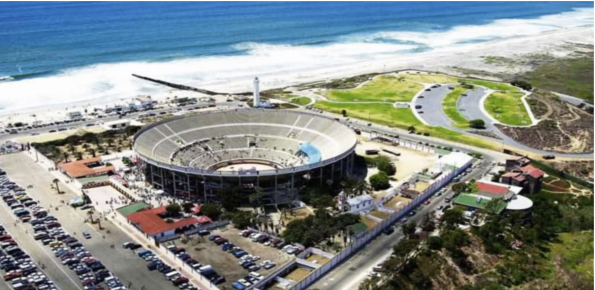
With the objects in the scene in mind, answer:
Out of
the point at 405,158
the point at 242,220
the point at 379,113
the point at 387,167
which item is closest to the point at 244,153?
the point at 387,167

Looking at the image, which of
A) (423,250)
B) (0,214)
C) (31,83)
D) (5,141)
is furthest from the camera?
(31,83)

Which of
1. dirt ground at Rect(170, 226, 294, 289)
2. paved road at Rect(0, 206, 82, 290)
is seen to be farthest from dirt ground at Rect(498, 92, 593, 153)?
paved road at Rect(0, 206, 82, 290)

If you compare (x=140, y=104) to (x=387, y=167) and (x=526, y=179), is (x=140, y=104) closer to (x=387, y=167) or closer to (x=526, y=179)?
(x=387, y=167)

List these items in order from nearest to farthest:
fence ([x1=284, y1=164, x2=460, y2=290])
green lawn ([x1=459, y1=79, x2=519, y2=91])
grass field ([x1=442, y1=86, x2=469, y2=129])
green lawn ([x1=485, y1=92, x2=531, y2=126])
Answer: fence ([x1=284, y1=164, x2=460, y2=290]), grass field ([x1=442, y1=86, x2=469, y2=129]), green lawn ([x1=485, y1=92, x2=531, y2=126]), green lawn ([x1=459, y1=79, x2=519, y2=91])

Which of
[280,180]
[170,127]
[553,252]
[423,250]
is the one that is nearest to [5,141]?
[170,127]

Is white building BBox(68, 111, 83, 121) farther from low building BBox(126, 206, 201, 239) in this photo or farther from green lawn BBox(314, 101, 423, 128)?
low building BBox(126, 206, 201, 239)

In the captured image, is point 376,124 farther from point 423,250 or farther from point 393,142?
point 423,250
